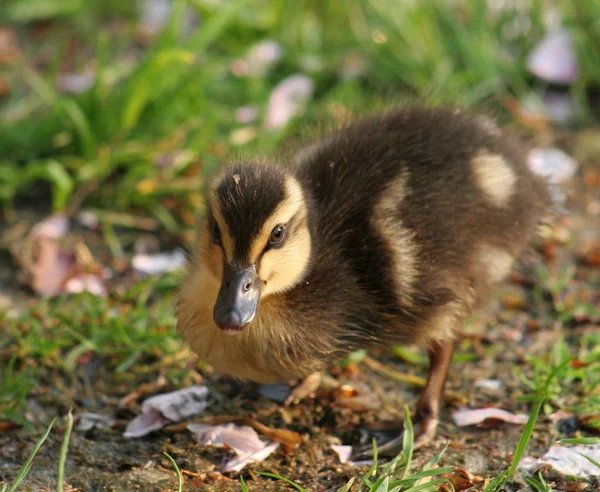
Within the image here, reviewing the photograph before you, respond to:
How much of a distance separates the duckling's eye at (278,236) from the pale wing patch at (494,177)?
2.17ft

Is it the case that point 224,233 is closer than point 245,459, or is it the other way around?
point 224,233

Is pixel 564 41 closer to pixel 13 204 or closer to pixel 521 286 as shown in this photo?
pixel 521 286

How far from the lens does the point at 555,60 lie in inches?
178

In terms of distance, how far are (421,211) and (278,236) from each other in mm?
472

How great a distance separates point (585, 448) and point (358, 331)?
668 millimetres

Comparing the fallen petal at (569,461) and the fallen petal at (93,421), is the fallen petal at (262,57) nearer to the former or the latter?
the fallen petal at (93,421)

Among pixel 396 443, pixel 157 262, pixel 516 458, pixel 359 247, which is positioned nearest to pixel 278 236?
pixel 359 247

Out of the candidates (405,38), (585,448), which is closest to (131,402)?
(585,448)

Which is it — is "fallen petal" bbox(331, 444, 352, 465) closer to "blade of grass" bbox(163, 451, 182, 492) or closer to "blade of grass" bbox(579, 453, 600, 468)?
"blade of grass" bbox(163, 451, 182, 492)

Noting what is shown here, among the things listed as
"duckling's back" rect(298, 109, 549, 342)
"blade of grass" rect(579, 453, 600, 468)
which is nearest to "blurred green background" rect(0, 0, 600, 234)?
"duckling's back" rect(298, 109, 549, 342)

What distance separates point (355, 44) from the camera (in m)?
4.77

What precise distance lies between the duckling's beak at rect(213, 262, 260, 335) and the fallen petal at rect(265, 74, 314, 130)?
5.95 ft

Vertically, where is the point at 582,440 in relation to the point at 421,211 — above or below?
below

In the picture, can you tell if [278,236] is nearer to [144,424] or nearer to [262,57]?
[144,424]
